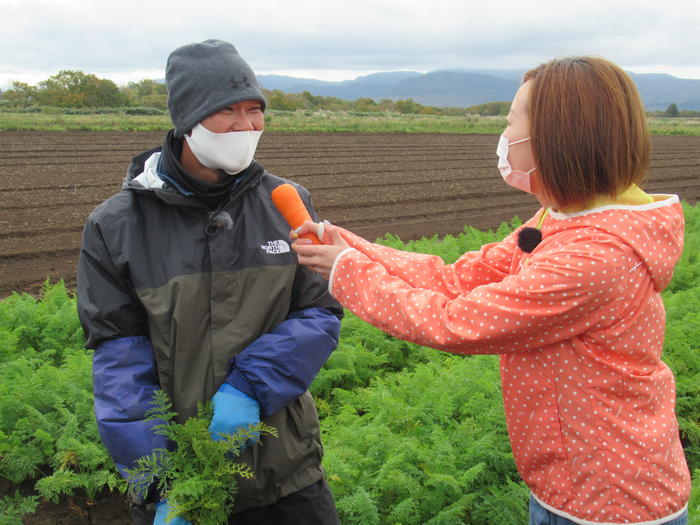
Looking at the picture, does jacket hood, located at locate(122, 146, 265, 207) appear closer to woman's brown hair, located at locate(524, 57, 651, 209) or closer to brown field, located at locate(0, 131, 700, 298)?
woman's brown hair, located at locate(524, 57, 651, 209)

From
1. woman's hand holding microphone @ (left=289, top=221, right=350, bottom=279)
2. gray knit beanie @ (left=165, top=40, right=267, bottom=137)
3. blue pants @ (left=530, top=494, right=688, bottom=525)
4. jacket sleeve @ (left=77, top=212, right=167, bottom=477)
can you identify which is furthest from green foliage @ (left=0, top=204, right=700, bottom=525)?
gray knit beanie @ (left=165, top=40, right=267, bottom=137)

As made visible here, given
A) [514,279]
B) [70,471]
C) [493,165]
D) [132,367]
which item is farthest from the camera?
[493,165]

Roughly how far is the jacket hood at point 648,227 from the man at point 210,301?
1132 mm

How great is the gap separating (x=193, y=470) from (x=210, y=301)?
0.62 meters

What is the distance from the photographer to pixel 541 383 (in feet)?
6.31

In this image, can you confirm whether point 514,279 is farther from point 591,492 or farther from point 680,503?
point 680,503

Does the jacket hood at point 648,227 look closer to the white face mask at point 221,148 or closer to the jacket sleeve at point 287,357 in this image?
the jacket sleeve at point 287,357

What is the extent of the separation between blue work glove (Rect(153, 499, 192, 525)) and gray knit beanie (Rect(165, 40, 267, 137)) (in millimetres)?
1420

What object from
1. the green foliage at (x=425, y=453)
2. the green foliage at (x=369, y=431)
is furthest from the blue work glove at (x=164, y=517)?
the green foliage at (x=425, y=453)

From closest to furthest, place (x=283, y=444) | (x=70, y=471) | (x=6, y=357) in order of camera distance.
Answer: (x=283, y=444) → (x=70, y=471) → (x=6, y=357)

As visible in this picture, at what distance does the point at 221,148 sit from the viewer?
7.99 ft

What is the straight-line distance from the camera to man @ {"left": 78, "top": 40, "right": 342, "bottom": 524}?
2.20 metres

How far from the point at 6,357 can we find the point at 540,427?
5.09m

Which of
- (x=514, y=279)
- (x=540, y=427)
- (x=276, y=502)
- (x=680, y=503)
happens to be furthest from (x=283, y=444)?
(x=680, y=503)
